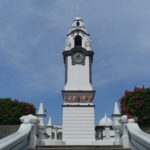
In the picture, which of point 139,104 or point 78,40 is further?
point 78,40

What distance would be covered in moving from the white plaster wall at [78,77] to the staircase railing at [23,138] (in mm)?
20133

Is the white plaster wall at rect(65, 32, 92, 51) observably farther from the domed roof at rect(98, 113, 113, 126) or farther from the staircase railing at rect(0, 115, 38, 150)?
the staircase railing at rect(0, 115, 38, 150)

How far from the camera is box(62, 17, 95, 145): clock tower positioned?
2895 centimetres

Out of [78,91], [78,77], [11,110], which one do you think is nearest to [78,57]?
[78,77]

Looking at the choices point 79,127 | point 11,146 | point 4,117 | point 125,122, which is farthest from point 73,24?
point 11,146

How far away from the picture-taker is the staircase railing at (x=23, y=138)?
6.55 metres

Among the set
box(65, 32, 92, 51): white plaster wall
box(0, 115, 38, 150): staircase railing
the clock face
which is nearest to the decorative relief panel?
the clock face

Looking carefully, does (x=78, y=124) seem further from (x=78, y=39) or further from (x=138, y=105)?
Answer: (x=138, y=105)

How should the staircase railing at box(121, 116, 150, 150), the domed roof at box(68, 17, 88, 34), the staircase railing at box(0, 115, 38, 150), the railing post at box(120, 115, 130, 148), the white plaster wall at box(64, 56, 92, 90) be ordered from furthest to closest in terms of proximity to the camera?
the domed roof at box(68, 17, 88, 34)
the white plaster wall at box(64, 56, 92, 90)
the railing post at box(120, 115, 130, 148)
the staircase railing at box(121, 116, 150, 150)
the staircase railing at box(0, 115, 38, 150)

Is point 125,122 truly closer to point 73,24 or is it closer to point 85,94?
point 85,94

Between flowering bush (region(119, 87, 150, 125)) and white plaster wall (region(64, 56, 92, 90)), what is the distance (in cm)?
1716

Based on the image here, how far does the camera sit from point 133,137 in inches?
326

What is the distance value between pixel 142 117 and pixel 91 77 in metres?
18.8

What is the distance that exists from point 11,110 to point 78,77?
1600 centimetres
